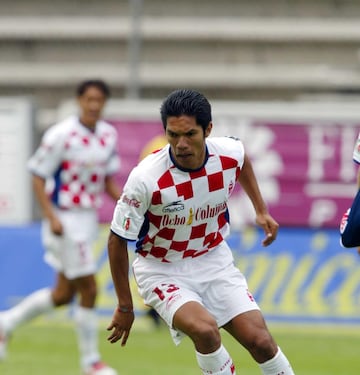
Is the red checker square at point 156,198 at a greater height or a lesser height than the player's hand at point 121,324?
greater

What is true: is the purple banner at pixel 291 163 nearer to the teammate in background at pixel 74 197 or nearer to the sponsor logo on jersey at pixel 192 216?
the teammate in background at pixel 74 197

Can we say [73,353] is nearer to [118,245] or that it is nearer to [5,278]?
[5,278]

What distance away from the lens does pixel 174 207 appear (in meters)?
6.57

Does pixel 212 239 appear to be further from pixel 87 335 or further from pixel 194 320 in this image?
pixel 87 335

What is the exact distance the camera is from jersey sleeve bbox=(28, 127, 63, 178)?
10227 mm

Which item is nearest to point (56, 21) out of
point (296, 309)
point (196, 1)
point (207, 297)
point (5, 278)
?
point (196, 1)

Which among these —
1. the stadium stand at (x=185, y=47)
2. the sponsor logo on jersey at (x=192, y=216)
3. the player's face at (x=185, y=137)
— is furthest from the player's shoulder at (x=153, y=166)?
the stadium stand at (x=185, y=47)

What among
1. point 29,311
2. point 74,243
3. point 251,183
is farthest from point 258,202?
point 29,311

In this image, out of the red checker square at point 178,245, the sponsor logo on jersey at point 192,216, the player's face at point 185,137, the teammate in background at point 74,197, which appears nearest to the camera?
Answer: the player's face at point 185,137

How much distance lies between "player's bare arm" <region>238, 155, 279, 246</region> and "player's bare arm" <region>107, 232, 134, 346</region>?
896 millimetres

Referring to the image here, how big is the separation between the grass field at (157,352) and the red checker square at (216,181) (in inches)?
126

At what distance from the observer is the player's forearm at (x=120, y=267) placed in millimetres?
6469

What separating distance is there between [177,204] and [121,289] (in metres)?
0.52

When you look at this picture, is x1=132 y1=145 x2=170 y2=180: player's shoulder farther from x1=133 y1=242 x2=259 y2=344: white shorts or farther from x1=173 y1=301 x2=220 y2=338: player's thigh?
x1=173 y1=301 x2=220 y2=338: player's thigh
